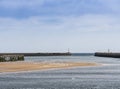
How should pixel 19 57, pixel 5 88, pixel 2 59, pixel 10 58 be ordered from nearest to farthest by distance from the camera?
pixel 5 88, pixel 2 59, pixel 10 58, pixel 19 57

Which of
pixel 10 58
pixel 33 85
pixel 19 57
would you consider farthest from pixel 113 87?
pixel 19 57

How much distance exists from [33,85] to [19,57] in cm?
8564

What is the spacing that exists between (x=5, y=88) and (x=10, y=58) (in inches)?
3029

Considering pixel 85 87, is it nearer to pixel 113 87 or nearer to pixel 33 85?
pixel 113 87

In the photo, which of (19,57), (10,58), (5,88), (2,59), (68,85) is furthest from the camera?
(19,57)

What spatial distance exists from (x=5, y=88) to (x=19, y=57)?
8850 cm

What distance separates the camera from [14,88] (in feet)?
142

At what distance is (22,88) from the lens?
142 ft

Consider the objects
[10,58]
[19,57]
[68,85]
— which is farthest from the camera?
[19,57]

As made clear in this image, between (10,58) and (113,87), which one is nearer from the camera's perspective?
(113,87)

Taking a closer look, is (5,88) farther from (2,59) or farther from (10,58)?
(10,58)

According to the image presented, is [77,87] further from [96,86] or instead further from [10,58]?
[10,58]

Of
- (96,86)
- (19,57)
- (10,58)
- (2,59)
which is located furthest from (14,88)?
(19,57)

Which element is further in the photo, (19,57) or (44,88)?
(19,57)
